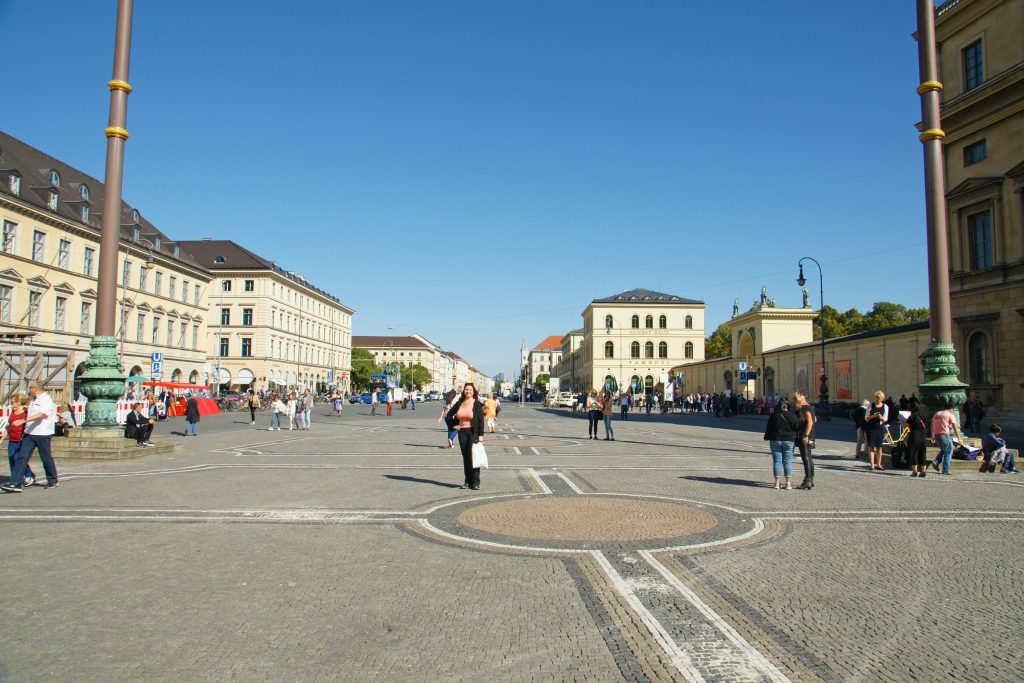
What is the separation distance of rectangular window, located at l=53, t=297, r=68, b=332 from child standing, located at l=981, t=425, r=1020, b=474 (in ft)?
169

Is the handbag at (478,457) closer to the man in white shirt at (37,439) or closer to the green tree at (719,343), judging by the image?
the man in white shirt at (37,439)

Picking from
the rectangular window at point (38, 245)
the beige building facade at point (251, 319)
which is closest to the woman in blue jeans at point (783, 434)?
the rectangular window at point (38, 245)

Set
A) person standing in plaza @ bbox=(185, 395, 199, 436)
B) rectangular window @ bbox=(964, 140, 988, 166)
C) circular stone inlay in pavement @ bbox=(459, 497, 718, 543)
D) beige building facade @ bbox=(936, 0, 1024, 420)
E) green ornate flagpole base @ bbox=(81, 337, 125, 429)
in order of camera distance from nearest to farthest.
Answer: circular stone inlay in pavement @ bbox=(459, 497, 718, 543) < green ornate flagpole base @ bbox=(81, 337, 125, 429) < person standing in plaza @ bbox=(185, 395, 199, 436) < beige building facade @ bbox=(936, 0, 1024, 420) < rectangular window @ bbox=(964, 140, 988, 166)

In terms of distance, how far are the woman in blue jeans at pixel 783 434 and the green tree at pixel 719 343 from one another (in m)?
106

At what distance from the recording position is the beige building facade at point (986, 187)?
29.6m

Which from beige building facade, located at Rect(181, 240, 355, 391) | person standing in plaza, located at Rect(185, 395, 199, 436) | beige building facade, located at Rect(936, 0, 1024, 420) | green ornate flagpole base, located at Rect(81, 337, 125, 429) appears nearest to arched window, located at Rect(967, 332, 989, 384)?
beige building facade, located at Rect(936, 0, 1024, 420)

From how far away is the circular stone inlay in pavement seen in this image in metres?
7.90

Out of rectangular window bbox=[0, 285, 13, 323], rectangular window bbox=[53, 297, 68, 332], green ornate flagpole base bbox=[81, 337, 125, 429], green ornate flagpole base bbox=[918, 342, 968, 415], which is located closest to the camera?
green ornate flagpole base bbox=[918, 342, 968, 415]

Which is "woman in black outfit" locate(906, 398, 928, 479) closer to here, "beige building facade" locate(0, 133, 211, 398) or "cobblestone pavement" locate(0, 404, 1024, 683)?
"cobblestone pavement" locate(0, 404, 1024, 683)

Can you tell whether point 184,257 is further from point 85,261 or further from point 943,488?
point 943,488

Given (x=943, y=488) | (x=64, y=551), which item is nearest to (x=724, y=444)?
(x=943, y=488)

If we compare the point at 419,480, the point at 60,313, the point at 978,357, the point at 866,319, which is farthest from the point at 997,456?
the point at 866,319

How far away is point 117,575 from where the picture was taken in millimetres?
6066

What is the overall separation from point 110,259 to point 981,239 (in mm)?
34209
